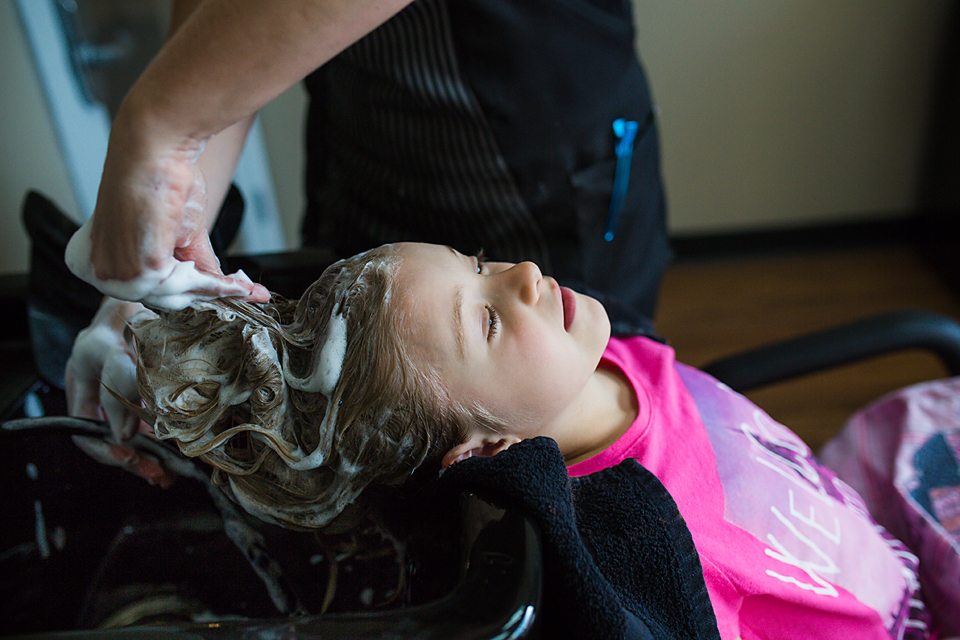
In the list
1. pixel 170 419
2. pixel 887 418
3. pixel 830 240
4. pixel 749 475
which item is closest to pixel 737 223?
pixel 830 240

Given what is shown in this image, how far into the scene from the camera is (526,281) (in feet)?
2.04

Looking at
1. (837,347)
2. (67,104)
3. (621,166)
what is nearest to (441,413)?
(621,166)

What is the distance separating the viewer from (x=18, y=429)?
55cm

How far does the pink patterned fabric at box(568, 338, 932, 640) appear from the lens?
62 centimetres

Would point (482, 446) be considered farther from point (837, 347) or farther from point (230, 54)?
point (837, 347)

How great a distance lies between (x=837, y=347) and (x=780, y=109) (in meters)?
1.21

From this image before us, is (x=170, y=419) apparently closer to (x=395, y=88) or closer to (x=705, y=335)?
(x=395, y=88)

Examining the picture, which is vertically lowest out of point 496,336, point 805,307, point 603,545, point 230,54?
point 805,307

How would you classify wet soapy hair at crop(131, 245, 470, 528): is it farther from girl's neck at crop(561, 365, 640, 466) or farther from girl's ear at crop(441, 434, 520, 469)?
girl's neck at crop(561, 365, 640, 466)

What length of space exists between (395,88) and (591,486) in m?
0.50

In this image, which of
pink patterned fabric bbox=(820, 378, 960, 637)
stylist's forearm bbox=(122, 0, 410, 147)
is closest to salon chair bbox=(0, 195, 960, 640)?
stylist's forearm bbox=(122, 0, 410, 147)

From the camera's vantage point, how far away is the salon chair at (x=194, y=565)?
0.38 metres

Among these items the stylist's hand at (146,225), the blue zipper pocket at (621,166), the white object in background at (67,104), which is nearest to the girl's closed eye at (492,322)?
the stylist's hand at (146,225)

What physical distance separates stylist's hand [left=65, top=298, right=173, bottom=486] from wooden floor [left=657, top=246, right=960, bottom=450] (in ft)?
4.66
